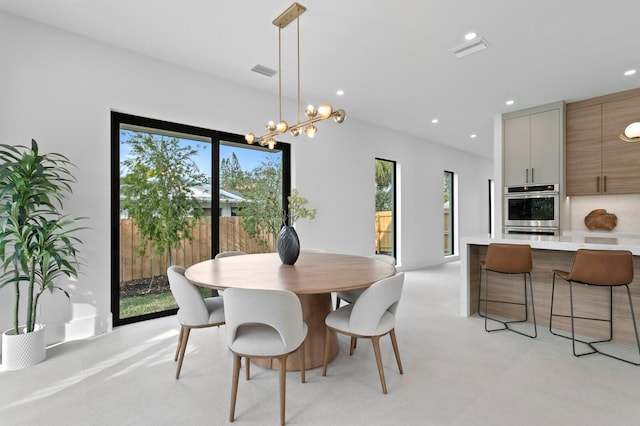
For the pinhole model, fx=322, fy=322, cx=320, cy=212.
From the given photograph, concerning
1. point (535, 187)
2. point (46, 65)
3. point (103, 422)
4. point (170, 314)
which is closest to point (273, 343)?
point (103, 422)

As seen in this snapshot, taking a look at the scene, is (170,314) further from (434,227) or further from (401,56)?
(434,227)

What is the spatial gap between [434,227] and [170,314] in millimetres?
5708

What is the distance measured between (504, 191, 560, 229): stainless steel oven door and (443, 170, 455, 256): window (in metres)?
2.65

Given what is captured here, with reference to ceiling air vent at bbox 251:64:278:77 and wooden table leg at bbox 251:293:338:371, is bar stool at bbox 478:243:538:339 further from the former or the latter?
ceiling air vent at bbox 251:64:278:77

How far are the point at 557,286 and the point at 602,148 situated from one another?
2630 millimetres

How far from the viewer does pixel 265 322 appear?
5.82 ft

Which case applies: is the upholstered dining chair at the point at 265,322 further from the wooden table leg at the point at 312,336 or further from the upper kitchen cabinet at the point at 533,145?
the upper kitchen cabinet at the point at 533,145

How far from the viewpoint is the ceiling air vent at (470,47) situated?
312 centimetres

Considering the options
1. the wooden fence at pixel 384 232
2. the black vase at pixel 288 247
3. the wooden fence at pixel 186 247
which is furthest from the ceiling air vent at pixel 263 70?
the wooden fence at pixel 384 232

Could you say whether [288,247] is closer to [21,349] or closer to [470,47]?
[21,349]

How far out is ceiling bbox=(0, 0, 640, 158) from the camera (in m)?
2.66

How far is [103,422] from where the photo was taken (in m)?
1.82

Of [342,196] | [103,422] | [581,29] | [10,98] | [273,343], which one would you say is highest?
[581,29]

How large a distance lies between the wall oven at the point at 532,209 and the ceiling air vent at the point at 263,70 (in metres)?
4.16
